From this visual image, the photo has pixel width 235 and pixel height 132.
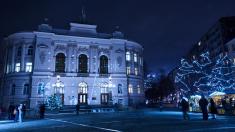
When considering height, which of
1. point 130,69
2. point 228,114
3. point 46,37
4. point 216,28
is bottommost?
point 228,114

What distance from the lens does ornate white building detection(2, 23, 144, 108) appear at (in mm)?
47969

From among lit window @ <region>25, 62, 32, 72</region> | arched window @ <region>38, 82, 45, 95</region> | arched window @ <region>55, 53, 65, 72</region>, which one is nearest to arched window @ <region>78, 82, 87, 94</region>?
arched window @ <region>55, 53, 65, 72</region>

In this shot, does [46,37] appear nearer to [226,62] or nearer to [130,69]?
→ [130,69]

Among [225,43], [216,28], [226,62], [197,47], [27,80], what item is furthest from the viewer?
[197,47]

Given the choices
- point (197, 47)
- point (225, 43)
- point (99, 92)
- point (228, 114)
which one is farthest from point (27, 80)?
point (197, 47)

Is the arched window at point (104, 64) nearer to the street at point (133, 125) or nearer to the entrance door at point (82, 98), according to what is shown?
the entrance door at point (82, 98)

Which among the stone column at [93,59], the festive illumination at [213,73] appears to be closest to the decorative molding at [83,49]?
the stone column at [93,59]

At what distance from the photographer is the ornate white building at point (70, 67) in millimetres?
47969

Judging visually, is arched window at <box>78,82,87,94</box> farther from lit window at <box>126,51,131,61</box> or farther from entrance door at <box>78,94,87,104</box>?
lit window at <box>126,51,131,61</box>

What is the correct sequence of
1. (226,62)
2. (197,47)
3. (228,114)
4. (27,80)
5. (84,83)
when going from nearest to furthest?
(228,114)
(27,80)
(84,83)
(226,62)
(197,47)

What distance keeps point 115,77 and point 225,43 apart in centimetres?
3206

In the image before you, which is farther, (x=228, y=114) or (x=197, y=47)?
(x=197, y=47)

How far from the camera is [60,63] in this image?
51312mm

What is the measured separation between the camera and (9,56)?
51.1 meters
